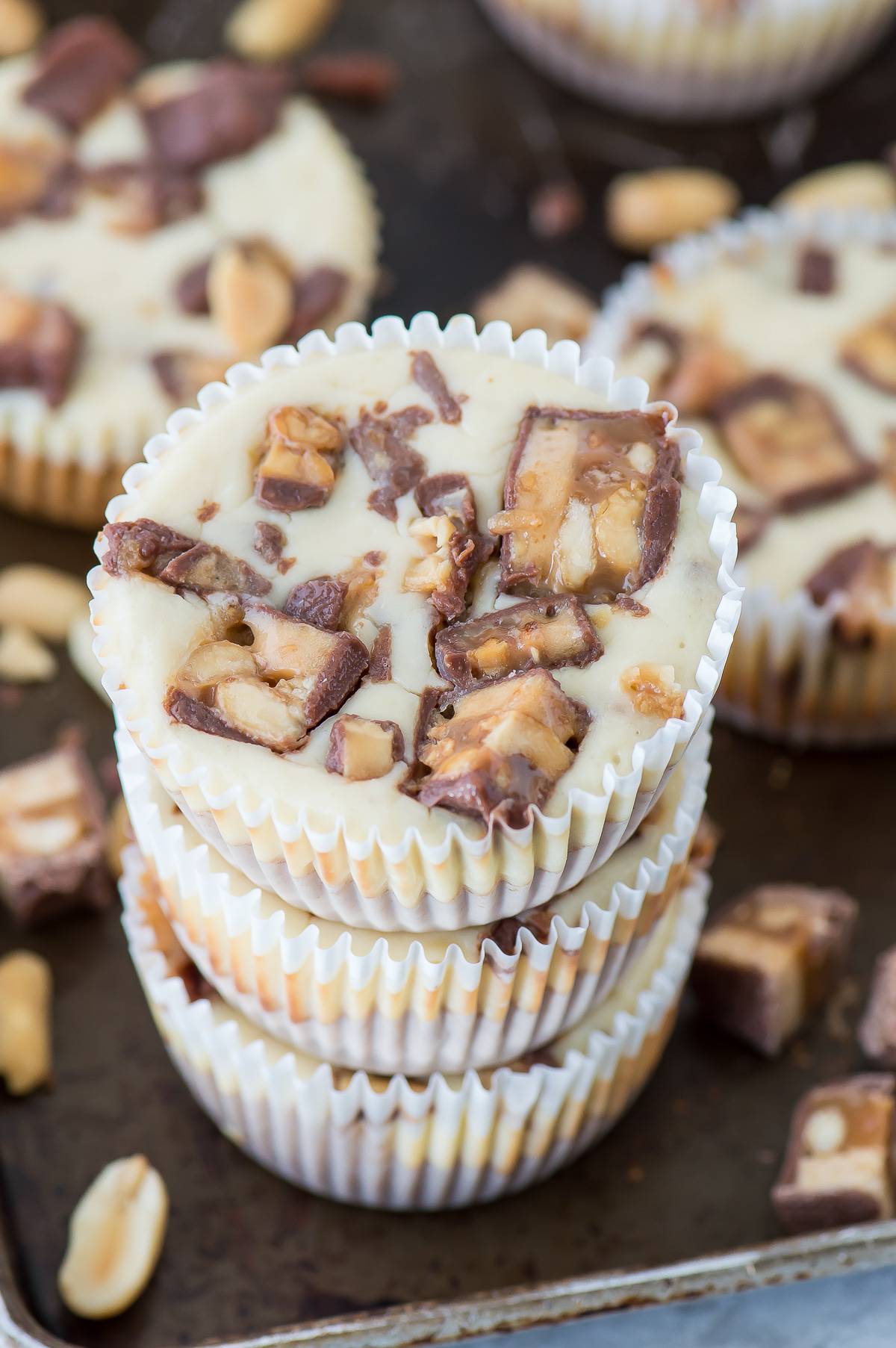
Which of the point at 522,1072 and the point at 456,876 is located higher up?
the point at 456,876

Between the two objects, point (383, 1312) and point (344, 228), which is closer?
point (383, 1312)

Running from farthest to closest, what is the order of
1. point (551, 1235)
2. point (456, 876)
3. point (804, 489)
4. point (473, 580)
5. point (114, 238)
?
point (114, 238) < point (804, 489) < point (551, 1235) < point (473, 580) < point (456, 876)

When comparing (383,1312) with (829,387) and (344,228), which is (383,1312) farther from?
(344,228)

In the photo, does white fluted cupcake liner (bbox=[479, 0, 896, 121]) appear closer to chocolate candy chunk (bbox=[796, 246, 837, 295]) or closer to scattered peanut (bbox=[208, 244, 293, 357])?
chocolate candy chunk (bbox=[796, 246, 837, 295])

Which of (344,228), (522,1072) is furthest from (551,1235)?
(344,228)

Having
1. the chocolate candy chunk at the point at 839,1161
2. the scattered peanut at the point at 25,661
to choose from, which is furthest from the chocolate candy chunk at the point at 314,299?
the chocolate candy chunk at the point at 839,1161

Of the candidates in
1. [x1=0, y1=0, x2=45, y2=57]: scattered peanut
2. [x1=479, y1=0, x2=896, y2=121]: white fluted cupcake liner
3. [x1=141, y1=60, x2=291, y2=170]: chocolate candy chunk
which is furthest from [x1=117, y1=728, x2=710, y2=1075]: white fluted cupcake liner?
[x1=0, y1=0, x2=45, y2=57]: scattered peanut
